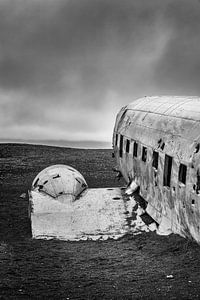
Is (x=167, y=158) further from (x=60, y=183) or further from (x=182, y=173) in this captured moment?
(x=60, y=183)

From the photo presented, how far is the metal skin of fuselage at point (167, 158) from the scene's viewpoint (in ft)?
52.5

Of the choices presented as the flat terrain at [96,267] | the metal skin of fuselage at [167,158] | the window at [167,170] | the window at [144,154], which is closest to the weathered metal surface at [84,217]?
the flat terrain at [96,267]

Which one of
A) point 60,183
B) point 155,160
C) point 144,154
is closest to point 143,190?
point 144,154

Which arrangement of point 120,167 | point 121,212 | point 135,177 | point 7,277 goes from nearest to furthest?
point 7,277 < point 121,212 < point 135,177 < point 120,167

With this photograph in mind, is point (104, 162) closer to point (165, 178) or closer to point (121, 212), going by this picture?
point (121, 212)

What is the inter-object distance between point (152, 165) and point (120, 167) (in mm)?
6246

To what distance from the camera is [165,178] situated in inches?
718

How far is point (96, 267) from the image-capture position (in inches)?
640

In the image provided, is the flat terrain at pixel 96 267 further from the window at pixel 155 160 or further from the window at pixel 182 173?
the window at pixel 155 160

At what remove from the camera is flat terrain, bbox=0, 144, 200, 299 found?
13.9 metres

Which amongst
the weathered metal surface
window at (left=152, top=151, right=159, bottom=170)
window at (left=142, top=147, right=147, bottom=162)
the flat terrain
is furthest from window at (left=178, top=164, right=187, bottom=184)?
window at (left=142, top=147, right=147, bottom=162)

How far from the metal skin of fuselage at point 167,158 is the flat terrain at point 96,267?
A: 849mm

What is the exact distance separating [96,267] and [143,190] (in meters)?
5.50

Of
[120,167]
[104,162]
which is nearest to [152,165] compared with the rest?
[120,167]
